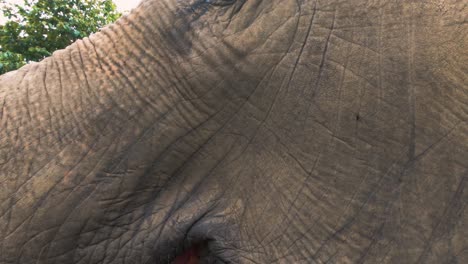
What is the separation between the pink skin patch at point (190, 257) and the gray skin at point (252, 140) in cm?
4

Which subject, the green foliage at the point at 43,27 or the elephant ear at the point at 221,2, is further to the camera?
the green foliage at the point at 43,27

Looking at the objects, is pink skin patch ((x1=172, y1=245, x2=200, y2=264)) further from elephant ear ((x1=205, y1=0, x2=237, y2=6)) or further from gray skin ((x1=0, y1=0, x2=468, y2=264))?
elephant ear ((x1=205, y1=0, x2=237, y2=6))

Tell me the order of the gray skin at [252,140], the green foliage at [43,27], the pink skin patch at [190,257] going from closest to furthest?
the gray skin at [252,140] < the pink skin patch at [190,257] < the green foliage at [43,27]

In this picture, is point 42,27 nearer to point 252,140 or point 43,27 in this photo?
point 43,27

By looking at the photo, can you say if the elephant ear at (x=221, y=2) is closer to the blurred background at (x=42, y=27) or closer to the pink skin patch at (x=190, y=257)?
the pink skin patch at (x=190, y=257)

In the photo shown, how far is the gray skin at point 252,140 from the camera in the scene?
133cm

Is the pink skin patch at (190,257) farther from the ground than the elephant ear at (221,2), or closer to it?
closer to it

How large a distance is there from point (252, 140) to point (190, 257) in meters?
0.43

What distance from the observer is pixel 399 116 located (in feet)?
4.39

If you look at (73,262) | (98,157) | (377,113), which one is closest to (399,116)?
(377,113)

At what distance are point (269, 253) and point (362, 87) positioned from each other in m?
0.55

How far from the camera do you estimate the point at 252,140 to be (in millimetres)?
1459

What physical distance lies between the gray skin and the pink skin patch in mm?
39

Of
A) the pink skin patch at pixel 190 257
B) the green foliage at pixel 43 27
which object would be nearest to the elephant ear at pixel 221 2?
the pink skin patch at pixel 190 257
